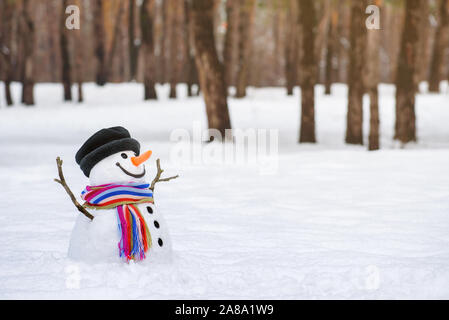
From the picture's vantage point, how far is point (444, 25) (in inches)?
813

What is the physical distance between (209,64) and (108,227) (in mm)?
8496

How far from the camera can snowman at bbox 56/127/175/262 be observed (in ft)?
13.5

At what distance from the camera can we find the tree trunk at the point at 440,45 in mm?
20250

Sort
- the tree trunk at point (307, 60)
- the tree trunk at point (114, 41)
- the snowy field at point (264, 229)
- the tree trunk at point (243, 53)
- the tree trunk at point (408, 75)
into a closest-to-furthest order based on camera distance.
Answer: the snowy field at point (264, 229), the tree trunk at point (408, 75), the tree trunk at point (307, 60), the tree trunk at point (243, 53), the tree trunk at point (114, 41)

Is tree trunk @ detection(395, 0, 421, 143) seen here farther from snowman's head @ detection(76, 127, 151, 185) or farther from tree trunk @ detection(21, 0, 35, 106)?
tree trunk @ detection(21, 0, 35, 106)

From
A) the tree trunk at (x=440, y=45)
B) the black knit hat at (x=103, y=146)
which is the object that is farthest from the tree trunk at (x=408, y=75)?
the black knit hat at (x=103, y=146)

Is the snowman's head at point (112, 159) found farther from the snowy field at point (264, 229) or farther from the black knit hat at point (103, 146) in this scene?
the snowy field at point (264, 229)

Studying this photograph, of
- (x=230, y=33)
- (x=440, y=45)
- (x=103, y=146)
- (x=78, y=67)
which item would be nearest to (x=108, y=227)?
(x=103, y=146)

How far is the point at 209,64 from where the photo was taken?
1227cm

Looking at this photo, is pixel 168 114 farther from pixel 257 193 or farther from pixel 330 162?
pixel 257 193

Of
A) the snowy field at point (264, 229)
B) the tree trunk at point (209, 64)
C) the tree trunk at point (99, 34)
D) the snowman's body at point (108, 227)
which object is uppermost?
the tree trunk at point (99, 34)

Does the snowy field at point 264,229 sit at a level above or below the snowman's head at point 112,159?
below

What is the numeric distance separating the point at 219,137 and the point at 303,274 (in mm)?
8322

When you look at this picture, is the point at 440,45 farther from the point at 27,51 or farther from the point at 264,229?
the point at 264,229
